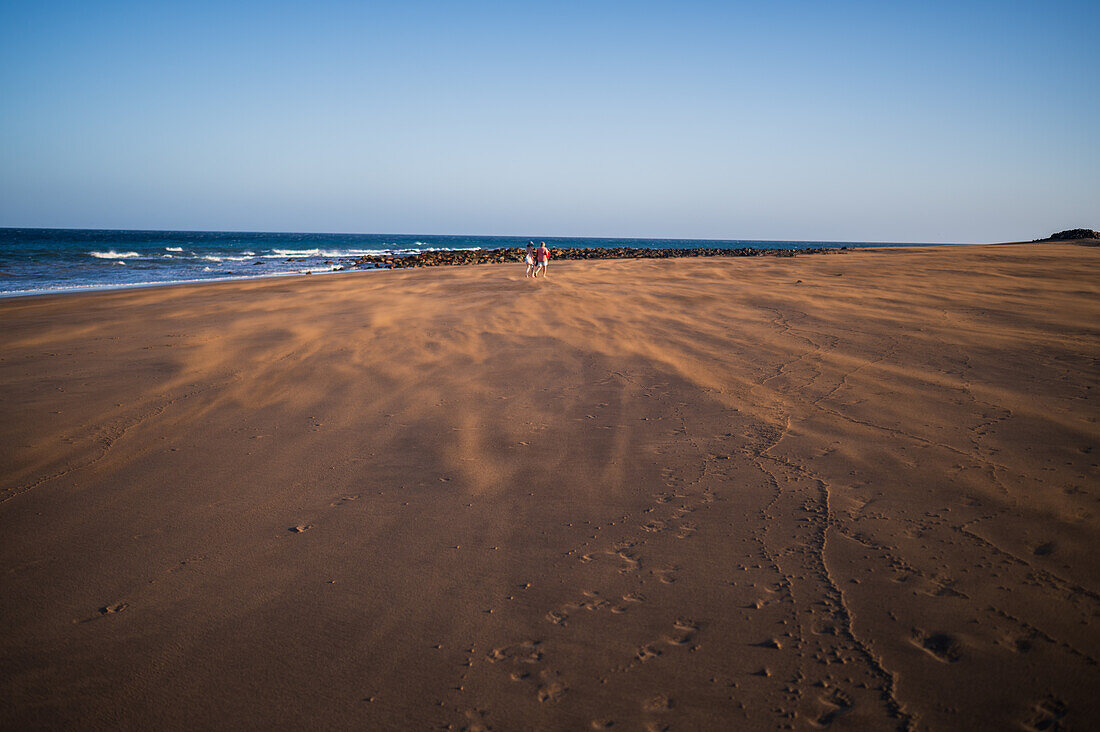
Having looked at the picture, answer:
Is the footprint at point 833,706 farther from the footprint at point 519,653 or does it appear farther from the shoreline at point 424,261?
the shoreline at point 424,261

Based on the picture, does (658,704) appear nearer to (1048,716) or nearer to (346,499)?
(1048,716)

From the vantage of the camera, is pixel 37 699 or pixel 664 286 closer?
pixel 37 699

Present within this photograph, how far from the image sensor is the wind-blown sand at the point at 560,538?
2.30m

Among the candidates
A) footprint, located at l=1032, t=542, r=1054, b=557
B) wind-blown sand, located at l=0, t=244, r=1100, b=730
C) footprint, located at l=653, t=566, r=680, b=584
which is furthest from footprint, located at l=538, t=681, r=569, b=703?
footprint, located at l=1032, t=542, r=1054, b=557

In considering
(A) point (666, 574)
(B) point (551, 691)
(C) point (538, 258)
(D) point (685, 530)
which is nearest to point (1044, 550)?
(D) point (685, 530)

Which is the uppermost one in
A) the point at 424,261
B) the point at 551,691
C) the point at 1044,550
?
the point at 424,261

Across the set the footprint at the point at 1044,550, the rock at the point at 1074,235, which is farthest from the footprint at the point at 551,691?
the rock at the point at 1074,235

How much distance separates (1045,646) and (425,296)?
12.8 metres

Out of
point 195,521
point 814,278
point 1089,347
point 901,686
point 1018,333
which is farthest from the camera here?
point 814,278

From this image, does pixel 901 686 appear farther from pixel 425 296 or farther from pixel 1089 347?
pixel 425 296

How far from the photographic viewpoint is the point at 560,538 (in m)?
3.39

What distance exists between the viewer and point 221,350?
8.24 m

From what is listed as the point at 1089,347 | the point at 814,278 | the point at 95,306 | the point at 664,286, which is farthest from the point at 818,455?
the point at 95,306

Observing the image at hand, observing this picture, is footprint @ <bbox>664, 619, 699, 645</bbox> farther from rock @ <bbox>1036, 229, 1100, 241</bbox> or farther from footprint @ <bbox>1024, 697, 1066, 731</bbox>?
rock @ <bbox>1036, 229, 1100, 241</bbox>
